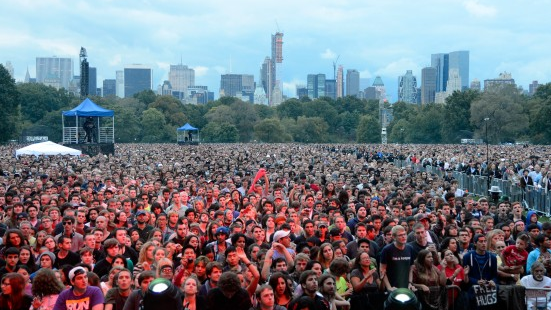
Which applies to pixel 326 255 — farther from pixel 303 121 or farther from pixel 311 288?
pixel 303 121

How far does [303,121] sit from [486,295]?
470 feet

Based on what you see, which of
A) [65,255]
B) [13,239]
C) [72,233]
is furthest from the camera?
[72,233]

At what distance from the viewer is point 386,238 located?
12.1 metres

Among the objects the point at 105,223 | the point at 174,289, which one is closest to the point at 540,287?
the point at 174,289

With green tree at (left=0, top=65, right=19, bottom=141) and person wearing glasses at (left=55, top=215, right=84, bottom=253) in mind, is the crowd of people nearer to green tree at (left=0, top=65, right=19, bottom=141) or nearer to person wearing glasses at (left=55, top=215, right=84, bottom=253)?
person wearing glasses at (left=55, top=215, right=84, bottom=253)

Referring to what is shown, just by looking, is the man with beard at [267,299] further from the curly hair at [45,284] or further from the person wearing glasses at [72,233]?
the person wearing glasses at [72,233]

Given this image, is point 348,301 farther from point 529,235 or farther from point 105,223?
point 105,223

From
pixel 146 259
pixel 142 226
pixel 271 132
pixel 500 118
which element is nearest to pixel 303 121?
pixel 271 132

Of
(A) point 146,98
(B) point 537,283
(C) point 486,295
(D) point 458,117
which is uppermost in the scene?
(A) point 146,98

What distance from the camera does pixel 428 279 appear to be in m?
9.48

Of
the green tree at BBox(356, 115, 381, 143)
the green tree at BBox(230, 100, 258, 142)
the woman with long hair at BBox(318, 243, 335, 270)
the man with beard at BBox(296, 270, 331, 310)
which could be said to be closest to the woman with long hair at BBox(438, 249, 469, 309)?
the woman with long hair at BBox(318, 243, 335, 270)

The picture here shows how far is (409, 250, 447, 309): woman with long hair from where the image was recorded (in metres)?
9.34

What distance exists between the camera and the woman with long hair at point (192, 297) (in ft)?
27.0

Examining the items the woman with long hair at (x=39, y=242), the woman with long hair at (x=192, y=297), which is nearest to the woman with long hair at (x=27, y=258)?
the woman with long hair at (x=39, y=242)
